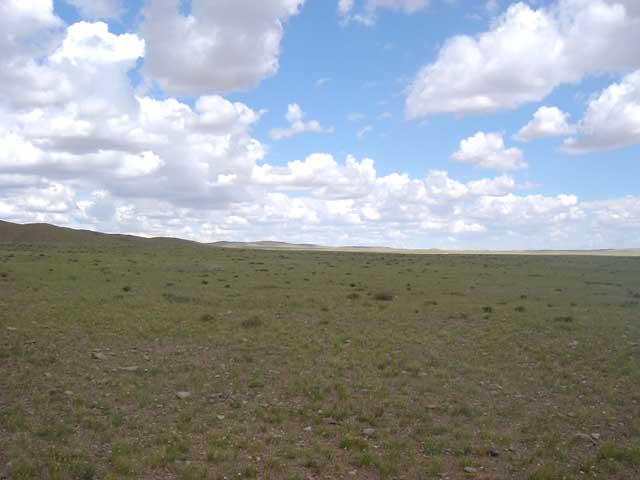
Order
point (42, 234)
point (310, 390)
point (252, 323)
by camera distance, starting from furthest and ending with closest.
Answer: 1. point (42, 234)
2. point (252, 323)
3. point (310, 390)

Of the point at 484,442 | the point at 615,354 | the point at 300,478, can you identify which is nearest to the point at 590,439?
the point at 484,442

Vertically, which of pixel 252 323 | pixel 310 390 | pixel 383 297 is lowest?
pixel 310 390

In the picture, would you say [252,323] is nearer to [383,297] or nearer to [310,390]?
[310,390]

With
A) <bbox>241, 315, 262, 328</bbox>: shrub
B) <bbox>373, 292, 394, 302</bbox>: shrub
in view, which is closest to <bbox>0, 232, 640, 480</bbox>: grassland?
<bbox>241, 315, 262, 328</bbox>: shrub

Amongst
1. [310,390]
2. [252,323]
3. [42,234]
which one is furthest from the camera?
[42,234]

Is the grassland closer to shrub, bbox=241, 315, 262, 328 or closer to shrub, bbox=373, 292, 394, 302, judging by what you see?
shrub, bbox=241, 315, 262, 328

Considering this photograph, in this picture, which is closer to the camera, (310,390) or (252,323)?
(310,390)

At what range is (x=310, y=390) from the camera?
13555 mm

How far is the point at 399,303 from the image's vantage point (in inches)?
1150

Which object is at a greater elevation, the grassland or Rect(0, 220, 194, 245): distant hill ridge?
Rect(0, 220, 194, 245): distant hill ridge

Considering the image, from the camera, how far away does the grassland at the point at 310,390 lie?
9.45 m

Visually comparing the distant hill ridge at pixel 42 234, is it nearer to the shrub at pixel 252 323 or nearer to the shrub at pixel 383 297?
the shrub at pixel 383 297

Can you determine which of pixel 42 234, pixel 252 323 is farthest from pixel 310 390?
pixel 42 234

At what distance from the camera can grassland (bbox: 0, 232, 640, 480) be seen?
9445 mm
